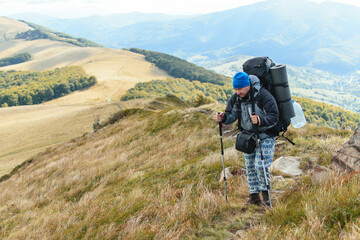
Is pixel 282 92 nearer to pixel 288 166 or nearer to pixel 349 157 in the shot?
pixel 349 157

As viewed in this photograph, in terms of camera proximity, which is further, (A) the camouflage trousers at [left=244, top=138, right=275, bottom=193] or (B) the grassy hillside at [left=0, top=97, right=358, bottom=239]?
(A) the camouflage trousers at [left=244, top=138, right=275, bottom=193]

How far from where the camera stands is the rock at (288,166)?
5859 mm

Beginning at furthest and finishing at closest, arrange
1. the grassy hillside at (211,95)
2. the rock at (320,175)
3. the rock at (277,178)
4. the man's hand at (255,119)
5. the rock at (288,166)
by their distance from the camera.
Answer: the grassy hillside at (211,95) → the rock at (288,166) → the rock at (277,178) → the man's hand at (255,119) → the rock at (320,175)

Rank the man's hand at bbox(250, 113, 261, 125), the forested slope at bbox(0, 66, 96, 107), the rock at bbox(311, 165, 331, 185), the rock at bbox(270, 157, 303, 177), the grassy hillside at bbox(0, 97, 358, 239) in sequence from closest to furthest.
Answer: the grassy hillside at bbox(0, 97, 358, 239) → the rock at bbox(311, 165, 331, 185) → the man's hand at bbox(250, 113, 261, 125) → the rock at bbox(270, 157, 303, 177) → the forested slope at bbox(0, 66, 96, 107)

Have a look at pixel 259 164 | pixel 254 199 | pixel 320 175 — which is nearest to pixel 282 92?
pixel 259 164

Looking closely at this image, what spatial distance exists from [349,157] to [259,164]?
5.13 ft

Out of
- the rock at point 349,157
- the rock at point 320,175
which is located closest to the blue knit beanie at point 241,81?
the rock at point 320,175

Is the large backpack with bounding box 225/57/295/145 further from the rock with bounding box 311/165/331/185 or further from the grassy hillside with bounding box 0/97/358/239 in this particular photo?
the grassy hillside with bounding box 0/97/358/239

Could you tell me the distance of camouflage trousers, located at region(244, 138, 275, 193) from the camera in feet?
14.8

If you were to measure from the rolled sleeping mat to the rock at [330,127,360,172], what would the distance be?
1.15 meters

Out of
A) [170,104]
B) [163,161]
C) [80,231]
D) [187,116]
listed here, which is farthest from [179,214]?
[170,104]

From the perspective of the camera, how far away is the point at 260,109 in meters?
4.41

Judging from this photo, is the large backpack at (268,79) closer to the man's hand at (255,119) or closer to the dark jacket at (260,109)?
the dark jacket at (260,109)

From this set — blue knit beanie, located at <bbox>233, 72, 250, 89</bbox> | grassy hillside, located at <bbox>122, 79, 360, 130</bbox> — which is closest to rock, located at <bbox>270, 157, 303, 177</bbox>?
blue knit beanie, located at <bbox>233, 72, 250, 89</bbox>
